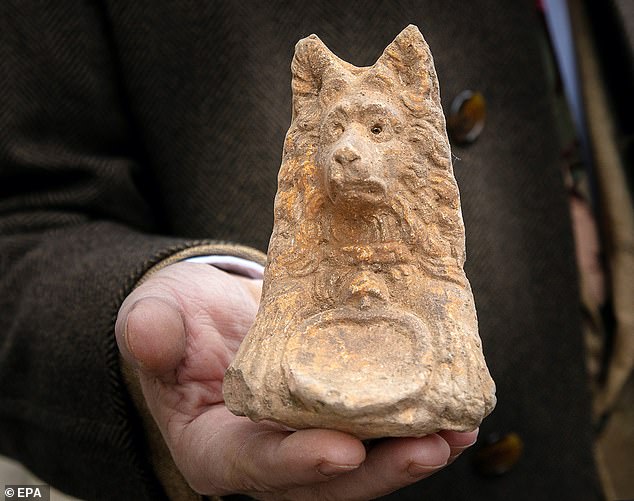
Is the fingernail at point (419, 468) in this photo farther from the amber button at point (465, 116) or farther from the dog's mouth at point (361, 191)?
the amber button at point (465, 116)

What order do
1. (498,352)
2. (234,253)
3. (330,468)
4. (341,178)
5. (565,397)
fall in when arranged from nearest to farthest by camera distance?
(330,468), (341,178), (234,253), (498,352), (565,397)

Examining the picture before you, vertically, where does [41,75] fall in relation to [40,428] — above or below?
above

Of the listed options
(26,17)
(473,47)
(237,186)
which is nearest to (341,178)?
(237,186)

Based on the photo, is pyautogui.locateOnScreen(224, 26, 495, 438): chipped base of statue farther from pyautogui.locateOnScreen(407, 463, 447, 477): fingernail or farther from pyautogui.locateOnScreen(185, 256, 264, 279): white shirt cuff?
pyautogui.locateOnScreen(185, 256, 264, 279): white shirt cuff

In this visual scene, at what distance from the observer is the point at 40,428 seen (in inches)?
82.7

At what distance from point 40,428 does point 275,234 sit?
919mm

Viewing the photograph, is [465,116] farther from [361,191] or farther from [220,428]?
[220,428]

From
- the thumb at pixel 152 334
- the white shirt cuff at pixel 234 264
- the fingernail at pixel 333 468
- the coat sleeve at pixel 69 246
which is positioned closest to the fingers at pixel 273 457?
the fingernail at pixel 333 468

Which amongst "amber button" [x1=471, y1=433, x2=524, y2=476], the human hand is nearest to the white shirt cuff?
the human hand

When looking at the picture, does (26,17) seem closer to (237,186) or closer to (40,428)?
(237,186)

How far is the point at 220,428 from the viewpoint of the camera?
1.70 meters

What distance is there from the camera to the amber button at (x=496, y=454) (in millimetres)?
2344

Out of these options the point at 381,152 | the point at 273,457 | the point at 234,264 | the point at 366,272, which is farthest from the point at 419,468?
the point at 234,264

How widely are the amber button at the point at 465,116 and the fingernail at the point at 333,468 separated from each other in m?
1.19
